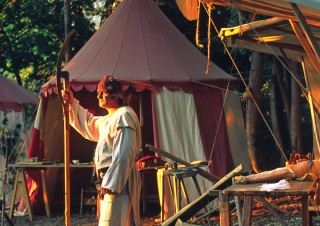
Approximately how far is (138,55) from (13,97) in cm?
403

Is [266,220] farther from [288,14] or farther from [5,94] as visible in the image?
[5,94]

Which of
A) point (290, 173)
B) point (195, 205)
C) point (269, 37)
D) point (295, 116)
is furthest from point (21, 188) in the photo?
point (290, 173)

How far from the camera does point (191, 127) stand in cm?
1136

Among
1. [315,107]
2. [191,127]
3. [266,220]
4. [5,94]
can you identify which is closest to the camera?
[315,107]

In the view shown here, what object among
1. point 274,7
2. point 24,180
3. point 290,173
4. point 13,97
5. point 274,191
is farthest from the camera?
point 13,97

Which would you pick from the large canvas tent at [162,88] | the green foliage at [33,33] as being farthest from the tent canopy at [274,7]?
the green foliage at [33,33]

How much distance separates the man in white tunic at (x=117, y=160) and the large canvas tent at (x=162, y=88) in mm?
4537

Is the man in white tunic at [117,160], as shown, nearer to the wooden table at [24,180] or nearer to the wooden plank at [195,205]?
the wooden plank at [195,205]

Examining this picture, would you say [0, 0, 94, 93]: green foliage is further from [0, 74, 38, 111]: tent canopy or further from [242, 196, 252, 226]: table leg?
[242, 196, 252, 226]: table leg

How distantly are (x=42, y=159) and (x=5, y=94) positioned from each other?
10.3 ft

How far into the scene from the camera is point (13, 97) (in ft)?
48.7

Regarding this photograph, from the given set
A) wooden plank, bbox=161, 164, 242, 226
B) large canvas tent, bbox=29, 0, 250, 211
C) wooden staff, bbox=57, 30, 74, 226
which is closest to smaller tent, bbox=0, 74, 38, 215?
large canvas tent, bbox=29, 0, 250, 211

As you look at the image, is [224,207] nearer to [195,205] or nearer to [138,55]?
[195,205]

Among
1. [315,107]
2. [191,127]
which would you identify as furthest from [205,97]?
[315,107]
